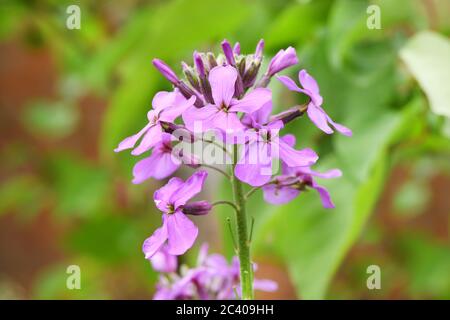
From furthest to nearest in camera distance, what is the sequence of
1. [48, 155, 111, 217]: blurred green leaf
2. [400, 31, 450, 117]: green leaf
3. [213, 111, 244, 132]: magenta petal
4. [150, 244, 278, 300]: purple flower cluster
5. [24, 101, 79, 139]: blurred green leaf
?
[24, 101, 79, 139]: blurred green leaf → [48, 155, 111, 217]: blurred green leaf → [400, 31, 450, 117]: green leaf → [150, 244, 278, 300]: purple flower cluster → [213, 111, 244, 132]: magenta petal

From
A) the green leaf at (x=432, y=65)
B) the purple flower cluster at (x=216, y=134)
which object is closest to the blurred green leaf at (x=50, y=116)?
the green leaf at (x=432, y=65)

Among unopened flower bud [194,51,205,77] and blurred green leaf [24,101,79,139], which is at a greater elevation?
blurred green leaf [24,101,79,139]

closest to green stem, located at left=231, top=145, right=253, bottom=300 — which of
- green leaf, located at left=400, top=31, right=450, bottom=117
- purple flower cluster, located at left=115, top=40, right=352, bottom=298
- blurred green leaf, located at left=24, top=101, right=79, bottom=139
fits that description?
purple flower cluster, located at left=115, top=40, right=352, bottom=298

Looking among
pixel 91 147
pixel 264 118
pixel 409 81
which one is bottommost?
pixel 264 118

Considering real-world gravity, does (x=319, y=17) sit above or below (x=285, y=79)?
above

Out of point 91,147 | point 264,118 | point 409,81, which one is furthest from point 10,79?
point 264,118

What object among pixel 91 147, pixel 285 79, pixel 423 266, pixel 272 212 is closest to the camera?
pixel 285 79

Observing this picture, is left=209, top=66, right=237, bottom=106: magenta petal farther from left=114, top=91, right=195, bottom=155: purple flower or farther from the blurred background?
the blurred background

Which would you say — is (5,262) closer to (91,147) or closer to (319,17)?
(91,147)
